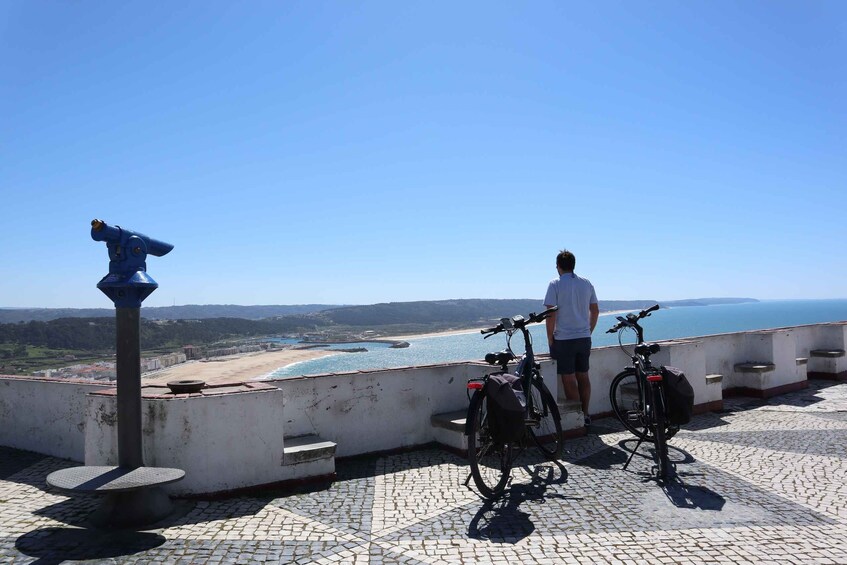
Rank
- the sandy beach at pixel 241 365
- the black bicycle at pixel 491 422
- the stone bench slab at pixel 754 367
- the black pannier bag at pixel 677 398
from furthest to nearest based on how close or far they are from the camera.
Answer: the sandy beach at pixel 241 365 → the stone bench slab at pixel 754 367 → the black pannier bag at pixel 677 398 → the black bicycle at pixel 491 422

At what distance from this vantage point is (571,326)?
21.2 ft

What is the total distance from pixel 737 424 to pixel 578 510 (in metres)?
4.27

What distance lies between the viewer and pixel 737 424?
7309 mm

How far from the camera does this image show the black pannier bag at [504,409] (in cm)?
449

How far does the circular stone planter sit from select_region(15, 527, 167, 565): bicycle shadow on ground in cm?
129

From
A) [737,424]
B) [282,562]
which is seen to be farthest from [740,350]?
[282,562]

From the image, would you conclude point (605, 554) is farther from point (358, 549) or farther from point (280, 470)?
point (280, 470)

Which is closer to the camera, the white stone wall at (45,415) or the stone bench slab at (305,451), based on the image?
the stone bench slab at (305,451)

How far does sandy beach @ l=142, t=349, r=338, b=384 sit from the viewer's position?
8162cm

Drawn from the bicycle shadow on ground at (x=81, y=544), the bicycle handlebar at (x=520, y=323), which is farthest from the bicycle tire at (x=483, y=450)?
the bicycle shadow on ground at (x=81, y=544)

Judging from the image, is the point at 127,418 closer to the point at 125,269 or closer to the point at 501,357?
the point at 125,269

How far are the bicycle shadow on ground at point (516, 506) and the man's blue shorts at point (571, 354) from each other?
132 centimetres

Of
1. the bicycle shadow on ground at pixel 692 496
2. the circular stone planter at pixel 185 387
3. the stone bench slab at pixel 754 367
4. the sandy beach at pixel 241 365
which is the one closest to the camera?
the bicycle shadow on ground at pixel 692 496

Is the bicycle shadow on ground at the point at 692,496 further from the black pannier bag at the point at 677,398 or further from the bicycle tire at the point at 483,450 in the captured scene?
the bicycle tire at the point at 483,450
